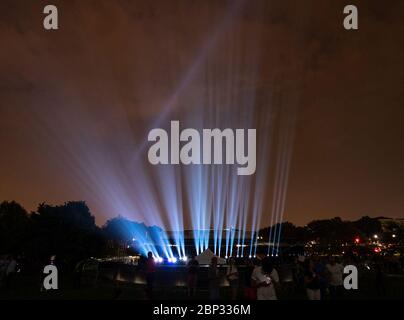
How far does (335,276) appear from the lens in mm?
20516

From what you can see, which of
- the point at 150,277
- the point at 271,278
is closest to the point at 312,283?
the point at 271,278

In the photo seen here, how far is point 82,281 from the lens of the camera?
2572 centimetres

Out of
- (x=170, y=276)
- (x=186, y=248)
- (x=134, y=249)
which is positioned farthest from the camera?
(x=134, y=249)

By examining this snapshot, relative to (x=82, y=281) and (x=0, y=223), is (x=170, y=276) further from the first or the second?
(x=0, y=223)

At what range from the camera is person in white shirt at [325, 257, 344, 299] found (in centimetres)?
2044

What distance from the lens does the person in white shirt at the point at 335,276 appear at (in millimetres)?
20438

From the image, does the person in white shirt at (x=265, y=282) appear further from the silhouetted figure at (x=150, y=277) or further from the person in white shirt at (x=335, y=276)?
the person in white shirt at (x=335, y=276)

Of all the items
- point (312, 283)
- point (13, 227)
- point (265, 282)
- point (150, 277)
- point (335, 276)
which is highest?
point (265, 282)

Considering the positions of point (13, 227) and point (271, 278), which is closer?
point (271, 278)

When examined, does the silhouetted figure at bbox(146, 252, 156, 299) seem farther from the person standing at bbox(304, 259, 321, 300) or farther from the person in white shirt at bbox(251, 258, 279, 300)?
the person in white shirt at bbox(251, 258, 279, 300)

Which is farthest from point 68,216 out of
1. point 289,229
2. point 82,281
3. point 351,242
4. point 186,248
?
point 289,229

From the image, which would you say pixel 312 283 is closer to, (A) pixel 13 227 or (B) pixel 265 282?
(B) pixel 265 282
